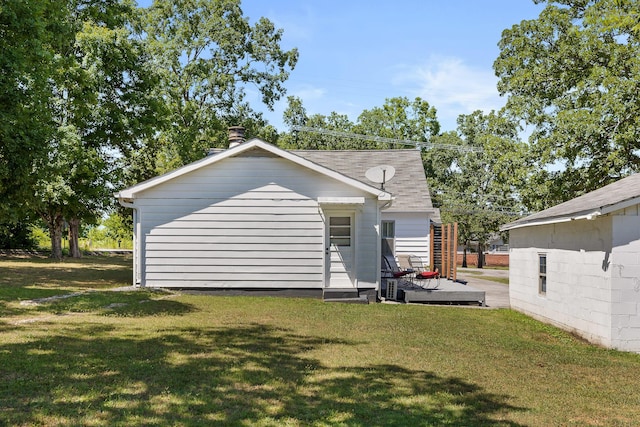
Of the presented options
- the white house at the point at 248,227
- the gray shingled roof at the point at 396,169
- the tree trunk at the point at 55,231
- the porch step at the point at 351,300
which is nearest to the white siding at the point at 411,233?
the gray shingled roof at the point at 396,169

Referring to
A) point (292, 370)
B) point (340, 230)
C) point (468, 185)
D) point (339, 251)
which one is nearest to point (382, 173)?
point (340, 230)

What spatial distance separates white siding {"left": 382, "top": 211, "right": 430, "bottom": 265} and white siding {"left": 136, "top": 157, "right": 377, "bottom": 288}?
311 inches

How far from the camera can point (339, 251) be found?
14797mm

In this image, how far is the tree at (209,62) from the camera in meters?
36.4

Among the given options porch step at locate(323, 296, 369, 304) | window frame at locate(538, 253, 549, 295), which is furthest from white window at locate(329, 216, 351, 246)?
window frame at locate(538, 253, 549, 295)

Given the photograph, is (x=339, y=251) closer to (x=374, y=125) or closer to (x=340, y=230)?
(x=340, y=230)

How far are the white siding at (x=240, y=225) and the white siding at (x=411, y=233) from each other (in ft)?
25.9

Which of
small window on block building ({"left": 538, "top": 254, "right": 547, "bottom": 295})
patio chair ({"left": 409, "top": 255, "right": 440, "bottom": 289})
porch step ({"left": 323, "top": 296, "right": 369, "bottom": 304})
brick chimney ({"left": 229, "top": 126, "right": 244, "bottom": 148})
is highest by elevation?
brick chimney ({"left": 229, "top": 126, "right": 244, "bottom": 148})

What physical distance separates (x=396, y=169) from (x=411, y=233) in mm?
3485

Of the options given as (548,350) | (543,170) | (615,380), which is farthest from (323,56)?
(615,380)

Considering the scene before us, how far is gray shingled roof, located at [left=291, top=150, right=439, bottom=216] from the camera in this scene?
22.5 m

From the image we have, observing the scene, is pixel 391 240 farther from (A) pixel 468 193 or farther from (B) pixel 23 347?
(A) pixel 468 193

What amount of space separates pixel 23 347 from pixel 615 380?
809cm

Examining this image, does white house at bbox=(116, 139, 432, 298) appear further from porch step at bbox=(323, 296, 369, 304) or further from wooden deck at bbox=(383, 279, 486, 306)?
wooden deck at bbox=(383, 279, 486, 306)
